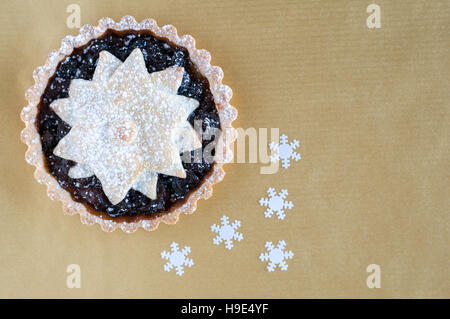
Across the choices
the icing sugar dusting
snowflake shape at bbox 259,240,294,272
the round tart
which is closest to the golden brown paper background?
snowflake shape at bbox 259,240,294,272

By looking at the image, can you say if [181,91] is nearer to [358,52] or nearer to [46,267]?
[358,52]

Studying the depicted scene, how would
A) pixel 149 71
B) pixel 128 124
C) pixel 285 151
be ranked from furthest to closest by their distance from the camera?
pixel 285 151, pixel 149 71, pixel 128 124

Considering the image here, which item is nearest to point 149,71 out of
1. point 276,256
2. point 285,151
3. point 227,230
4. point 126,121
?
point 126,121

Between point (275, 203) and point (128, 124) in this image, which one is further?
point (275, 203)

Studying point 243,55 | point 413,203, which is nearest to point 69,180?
point 243,55

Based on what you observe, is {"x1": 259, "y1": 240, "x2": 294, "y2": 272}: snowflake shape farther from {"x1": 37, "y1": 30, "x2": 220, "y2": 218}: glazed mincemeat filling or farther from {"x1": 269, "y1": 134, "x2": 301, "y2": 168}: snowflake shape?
{"x1": 37, "y1": 30, "x2": 220, "y2": 218}: glazed mincemeat filling

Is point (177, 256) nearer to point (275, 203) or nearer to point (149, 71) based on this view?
point (275, 203)
